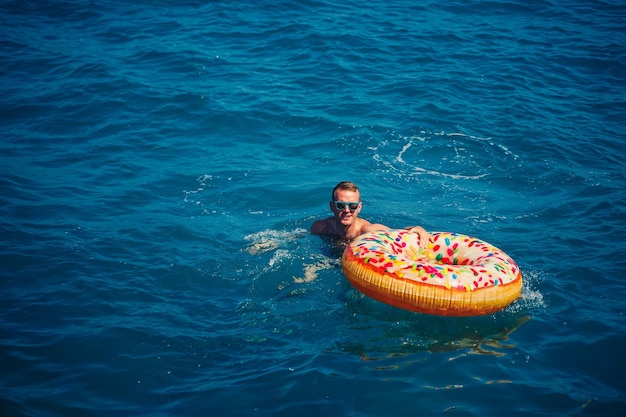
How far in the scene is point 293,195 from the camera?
10758mm

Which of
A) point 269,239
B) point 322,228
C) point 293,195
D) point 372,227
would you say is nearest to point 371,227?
point 372,227

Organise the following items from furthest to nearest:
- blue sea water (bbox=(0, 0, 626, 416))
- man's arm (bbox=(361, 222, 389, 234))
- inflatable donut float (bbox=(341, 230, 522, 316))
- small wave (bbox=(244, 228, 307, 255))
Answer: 1. small wave (bbox=(244, 228, 307, 255))
2. man's arm (bbox=(361, 222, 389, 234))
3. inflatable donut float (bbox=(341, 230, 522, 316))
4. blue sea water (bbox=(0, 0, 626, 416))

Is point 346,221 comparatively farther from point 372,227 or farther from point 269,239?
point 269,239

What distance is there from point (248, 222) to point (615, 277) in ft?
17.1

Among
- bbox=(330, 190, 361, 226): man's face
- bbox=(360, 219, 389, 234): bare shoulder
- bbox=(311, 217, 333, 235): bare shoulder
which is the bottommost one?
bbox=(311, 217, 333, 235): bare shoulder

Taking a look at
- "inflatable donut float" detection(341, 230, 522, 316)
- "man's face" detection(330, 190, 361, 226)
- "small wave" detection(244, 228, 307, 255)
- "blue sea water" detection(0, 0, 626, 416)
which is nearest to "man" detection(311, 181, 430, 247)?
"man's face" detection(330, 190, 361, 226)

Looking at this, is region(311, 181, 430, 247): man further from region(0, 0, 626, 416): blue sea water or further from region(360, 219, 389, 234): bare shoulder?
region(0, 0, 626, 416): blue sea water

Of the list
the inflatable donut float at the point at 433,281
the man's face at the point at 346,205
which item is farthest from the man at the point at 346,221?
the inflatable donut float at the point at 433,281

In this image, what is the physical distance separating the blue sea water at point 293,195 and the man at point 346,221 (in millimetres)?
238

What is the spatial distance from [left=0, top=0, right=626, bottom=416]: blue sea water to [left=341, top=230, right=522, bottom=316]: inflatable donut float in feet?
1.45

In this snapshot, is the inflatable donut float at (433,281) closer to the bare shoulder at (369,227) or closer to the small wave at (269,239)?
the bare shoulder at (369,227)

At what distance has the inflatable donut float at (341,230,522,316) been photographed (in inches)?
265

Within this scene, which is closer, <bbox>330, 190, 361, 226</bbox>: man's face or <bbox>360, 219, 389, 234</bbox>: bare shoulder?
<bbox>330, 190, 361, 226</bbox>: man's face

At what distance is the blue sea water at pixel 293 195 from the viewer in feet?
21.0
